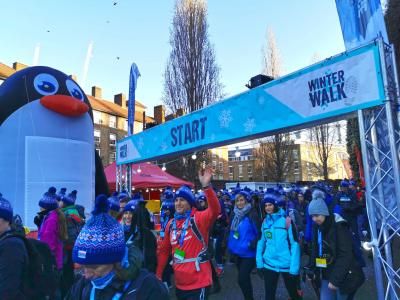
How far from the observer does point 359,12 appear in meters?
5.01

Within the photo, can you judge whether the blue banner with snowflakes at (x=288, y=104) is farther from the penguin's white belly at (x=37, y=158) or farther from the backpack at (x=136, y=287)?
the backpack at (x=136, y=287)

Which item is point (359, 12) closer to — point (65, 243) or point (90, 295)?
point (90, 295)

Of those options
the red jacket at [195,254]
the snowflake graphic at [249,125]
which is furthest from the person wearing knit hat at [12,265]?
the snowflake graphic at [249,125]

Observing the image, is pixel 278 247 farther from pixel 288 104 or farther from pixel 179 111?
pixel 179 111

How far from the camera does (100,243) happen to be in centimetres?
175

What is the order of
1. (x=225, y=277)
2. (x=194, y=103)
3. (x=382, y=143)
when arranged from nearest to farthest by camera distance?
(x=382, y=143)
(x=225, y=277)
(x=194, y=103)

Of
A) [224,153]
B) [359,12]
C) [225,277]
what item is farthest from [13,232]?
[224,153]

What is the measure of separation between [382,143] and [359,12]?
1840 millimetres

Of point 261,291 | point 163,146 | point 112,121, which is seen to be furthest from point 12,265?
point 112,121

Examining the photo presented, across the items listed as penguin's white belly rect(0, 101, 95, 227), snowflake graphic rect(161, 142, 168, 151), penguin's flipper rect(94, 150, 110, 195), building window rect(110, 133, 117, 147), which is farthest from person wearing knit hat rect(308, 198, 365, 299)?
building window rect(110, 133, 117, 147)

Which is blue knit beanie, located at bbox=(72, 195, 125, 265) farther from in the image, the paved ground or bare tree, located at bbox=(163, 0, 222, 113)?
bare tree, located at bbox=(163, 0, 222, 113)

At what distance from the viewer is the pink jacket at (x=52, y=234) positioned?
493 centimetres

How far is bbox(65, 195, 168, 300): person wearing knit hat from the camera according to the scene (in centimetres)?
172

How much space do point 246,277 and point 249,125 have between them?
8.22 feet
